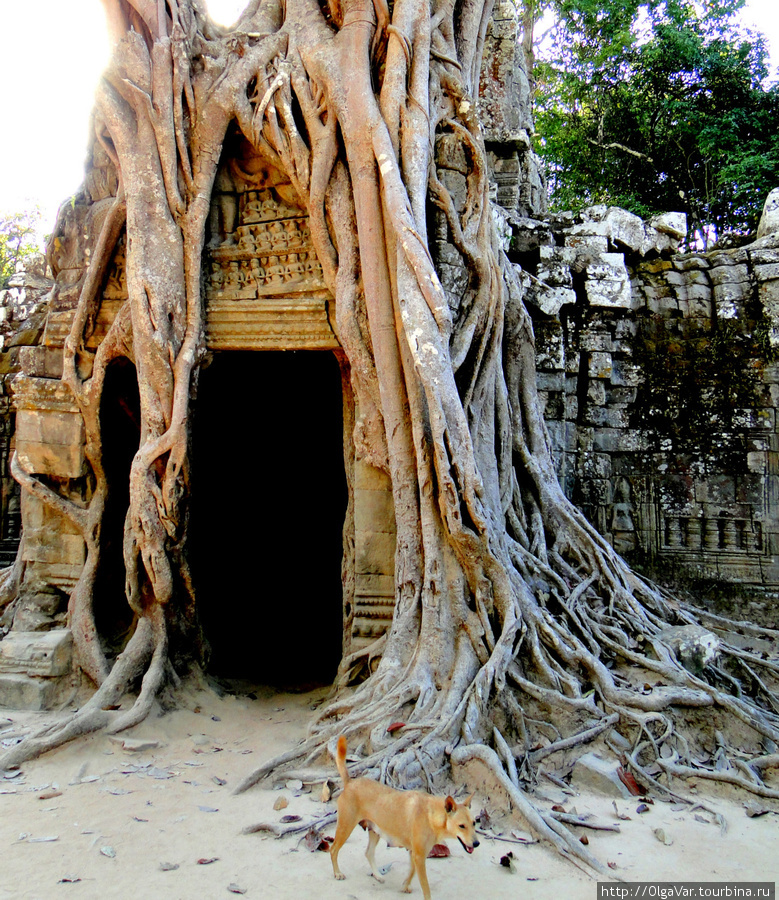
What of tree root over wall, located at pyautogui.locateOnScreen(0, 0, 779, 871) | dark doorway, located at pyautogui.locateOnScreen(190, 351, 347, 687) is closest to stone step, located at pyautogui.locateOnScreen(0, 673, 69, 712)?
tree root over wall, located at pyautogui.locateOnScreen(0, 0, 779, 871)

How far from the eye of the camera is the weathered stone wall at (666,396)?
540cm

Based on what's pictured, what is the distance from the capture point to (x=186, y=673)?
4.29 metres

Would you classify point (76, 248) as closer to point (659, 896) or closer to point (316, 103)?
point (316, 103)

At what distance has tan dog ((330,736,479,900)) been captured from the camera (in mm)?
2010

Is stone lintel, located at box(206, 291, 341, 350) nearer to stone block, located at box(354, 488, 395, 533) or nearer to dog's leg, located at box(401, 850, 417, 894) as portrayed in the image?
stone block, located at box(354, 488, 395, 533)

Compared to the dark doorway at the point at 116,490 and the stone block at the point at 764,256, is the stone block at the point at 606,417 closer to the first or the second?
the stone block at the point at 764,256

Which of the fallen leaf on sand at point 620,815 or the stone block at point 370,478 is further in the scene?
the stone block at point 370,478

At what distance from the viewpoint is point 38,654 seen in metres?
4.24

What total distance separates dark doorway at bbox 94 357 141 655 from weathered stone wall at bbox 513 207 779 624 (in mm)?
2842

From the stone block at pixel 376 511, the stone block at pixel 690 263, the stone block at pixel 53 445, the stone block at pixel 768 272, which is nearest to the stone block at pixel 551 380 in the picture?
the stone block at pixel 690 263

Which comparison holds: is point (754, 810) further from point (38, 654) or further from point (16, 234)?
point (16, 234)

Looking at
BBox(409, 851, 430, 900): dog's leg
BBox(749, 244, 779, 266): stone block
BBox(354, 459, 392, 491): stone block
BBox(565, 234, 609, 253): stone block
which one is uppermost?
BBox(565, 234, 609, 253): stone block

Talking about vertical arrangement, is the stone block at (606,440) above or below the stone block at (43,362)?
below

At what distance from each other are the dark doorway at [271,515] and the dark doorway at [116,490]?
0.46 metres
